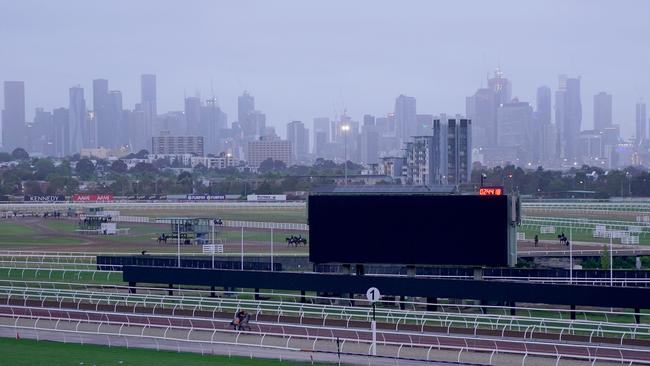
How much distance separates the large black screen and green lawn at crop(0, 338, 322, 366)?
783 cm

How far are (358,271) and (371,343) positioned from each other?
24.1ft

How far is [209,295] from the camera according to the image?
37.6m

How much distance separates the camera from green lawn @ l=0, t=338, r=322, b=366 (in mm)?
23469

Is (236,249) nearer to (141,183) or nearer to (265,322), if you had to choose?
(265,322)

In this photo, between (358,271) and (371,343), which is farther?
(358,271)

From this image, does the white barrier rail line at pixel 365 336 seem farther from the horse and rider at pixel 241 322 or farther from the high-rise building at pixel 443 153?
the high-rise building at pixel 443 153

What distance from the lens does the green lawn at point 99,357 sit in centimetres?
2347

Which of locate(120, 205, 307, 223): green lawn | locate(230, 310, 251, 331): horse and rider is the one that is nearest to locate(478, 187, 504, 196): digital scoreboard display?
locate(230, 310, 251, 331): horse and rider

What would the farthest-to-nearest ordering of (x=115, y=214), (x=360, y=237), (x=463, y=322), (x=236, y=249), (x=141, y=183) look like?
(x=141, y=183) → (x=115, y=214) → (x=236, y=249) → (x=360, y=237) → (x=463, y=322)

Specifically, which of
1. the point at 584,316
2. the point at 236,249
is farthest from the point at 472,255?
the point at 236,249

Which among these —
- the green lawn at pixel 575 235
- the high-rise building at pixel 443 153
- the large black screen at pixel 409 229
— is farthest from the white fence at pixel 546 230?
the large black screen at pixel 409 229

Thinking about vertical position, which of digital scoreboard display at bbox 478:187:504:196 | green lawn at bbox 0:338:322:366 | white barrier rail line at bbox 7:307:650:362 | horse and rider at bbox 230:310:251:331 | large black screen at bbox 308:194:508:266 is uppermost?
digital scoreboard display at bbox 478:187:504:196

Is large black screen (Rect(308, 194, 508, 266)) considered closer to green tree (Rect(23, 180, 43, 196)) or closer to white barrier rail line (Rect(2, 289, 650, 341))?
white barrier rail line (Rect(2, 289, 650, 341))

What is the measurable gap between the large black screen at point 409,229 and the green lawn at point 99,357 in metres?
7.83
